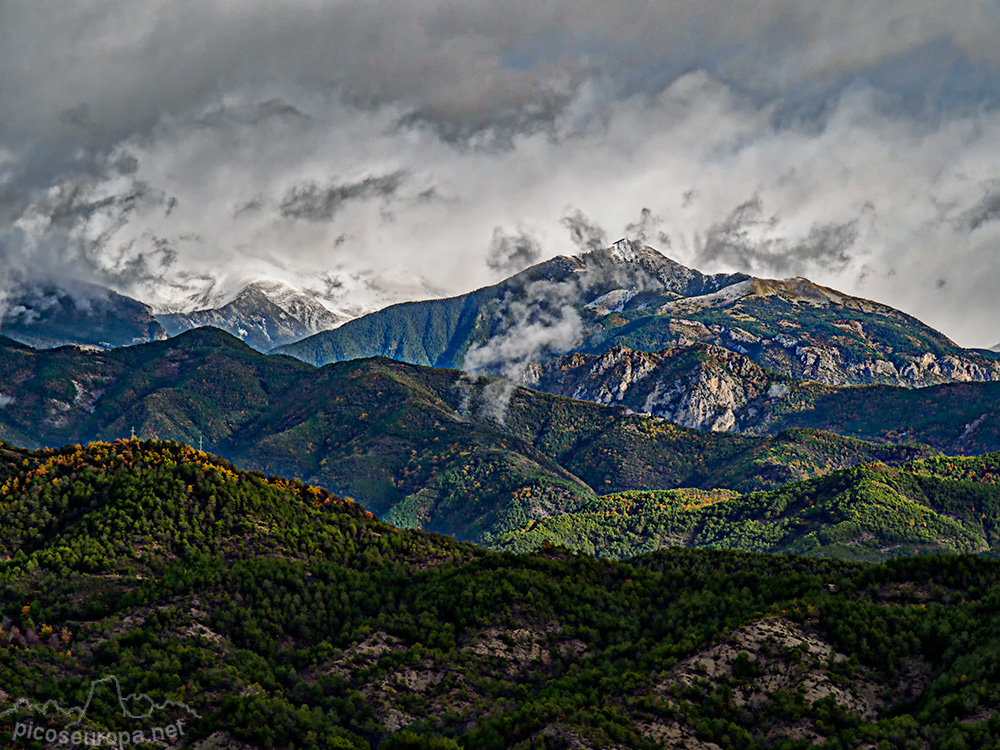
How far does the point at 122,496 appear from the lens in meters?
197

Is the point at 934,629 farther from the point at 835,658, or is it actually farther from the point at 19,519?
the point at 19,519

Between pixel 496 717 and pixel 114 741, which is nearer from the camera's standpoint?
pixel 114 741

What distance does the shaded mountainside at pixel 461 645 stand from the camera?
12938 centimetres

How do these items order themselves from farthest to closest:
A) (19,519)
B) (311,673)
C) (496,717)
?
(19,519)
(311,673)
(496,717)

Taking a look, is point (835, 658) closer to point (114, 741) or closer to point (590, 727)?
point (590, 727)

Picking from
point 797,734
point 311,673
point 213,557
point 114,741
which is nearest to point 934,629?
point 797,734

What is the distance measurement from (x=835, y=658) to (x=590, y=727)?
126 feet

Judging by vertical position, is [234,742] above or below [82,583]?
below

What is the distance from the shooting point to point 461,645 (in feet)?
543

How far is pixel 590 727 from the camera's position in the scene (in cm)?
12544

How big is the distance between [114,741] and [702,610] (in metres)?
89.1

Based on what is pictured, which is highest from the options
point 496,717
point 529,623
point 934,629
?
point 934,629

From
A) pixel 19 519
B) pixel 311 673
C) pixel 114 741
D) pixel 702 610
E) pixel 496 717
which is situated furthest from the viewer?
pixel 19 519

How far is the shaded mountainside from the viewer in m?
129
